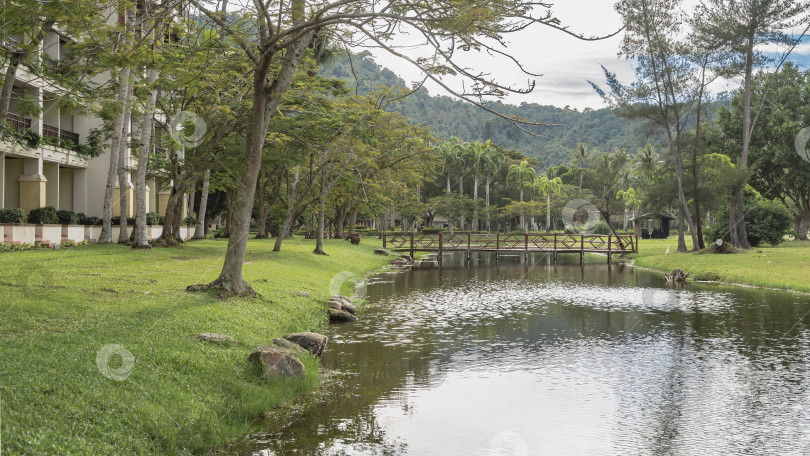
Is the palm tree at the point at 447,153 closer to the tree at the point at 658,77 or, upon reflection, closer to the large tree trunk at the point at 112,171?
the tree at the point at 658,77

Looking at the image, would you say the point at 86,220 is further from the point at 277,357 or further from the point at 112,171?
the point at 277,357

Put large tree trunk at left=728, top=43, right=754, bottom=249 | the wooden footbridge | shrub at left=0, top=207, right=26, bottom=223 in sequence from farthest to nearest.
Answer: the wooden footbridge
large tree trunk at left=728, top=43, right=754, bottom=249
shrub at left=0, top=207, right=26, bottom=223

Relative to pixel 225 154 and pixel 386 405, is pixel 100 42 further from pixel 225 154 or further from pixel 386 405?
pixel 225 154

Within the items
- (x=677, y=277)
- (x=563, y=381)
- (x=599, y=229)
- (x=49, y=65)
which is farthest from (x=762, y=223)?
(x=599, y=229)

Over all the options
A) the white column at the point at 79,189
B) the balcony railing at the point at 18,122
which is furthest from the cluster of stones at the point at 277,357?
the white column at the point at 79,189

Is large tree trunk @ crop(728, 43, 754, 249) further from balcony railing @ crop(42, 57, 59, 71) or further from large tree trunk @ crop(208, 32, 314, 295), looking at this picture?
balcony railing @ crop(42, 57, 59, 71)

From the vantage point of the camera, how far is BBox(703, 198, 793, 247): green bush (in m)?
44.9

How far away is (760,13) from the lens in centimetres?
3900

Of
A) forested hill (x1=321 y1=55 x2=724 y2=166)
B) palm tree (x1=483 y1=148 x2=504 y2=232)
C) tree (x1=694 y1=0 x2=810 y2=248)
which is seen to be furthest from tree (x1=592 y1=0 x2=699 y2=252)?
forested hill (x1=321 y1=55 x2=724 y2=166)

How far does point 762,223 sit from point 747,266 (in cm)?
1715

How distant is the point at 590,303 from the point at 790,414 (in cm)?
1284

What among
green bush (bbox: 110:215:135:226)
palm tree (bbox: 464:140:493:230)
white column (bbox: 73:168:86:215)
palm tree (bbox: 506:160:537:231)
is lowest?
green bush (bbox: 110:215:135:226)

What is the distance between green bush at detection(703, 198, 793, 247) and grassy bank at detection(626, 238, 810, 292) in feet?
18.6

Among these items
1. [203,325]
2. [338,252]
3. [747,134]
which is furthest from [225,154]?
[747,134]
